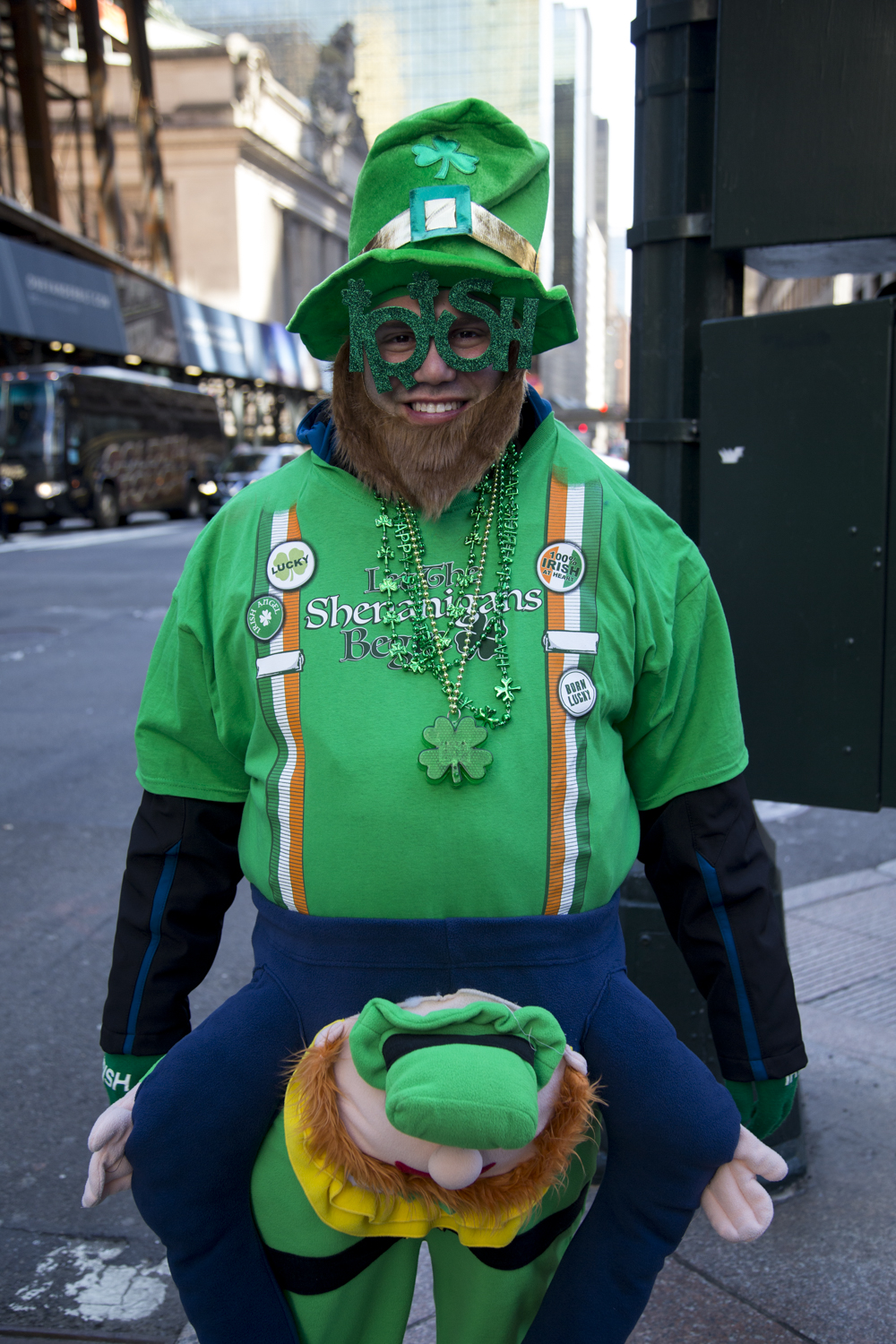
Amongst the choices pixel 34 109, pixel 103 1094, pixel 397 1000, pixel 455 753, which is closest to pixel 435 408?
pixel 455 753

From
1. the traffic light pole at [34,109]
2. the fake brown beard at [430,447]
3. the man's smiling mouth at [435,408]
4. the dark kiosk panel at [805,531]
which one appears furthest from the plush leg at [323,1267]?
the traffic light pole at [34,109]

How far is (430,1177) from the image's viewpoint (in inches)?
60.6

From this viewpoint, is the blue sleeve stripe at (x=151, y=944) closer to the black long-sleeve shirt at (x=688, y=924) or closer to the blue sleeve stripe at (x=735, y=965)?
Answer: the black long-sleeve shirt at (x=688, y=924)

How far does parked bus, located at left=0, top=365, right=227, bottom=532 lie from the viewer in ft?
72.2

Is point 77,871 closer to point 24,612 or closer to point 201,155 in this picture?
point 24,612

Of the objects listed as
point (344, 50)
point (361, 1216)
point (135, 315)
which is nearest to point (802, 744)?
point (361, 1216)

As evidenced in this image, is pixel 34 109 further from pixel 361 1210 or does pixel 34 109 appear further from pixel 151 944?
pixel 361 1210

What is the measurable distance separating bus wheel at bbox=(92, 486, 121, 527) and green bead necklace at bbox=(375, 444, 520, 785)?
2298cm

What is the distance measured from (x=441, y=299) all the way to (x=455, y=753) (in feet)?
2.16

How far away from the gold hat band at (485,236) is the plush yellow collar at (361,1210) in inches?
45.6

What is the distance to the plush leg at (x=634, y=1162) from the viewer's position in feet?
5.15

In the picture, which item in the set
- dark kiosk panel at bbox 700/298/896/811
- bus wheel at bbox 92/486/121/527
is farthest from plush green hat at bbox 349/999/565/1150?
bus wheel at bbox 92/486/121/527

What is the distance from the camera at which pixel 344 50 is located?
73.9 m

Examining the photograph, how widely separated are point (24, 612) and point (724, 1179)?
11.0 m
